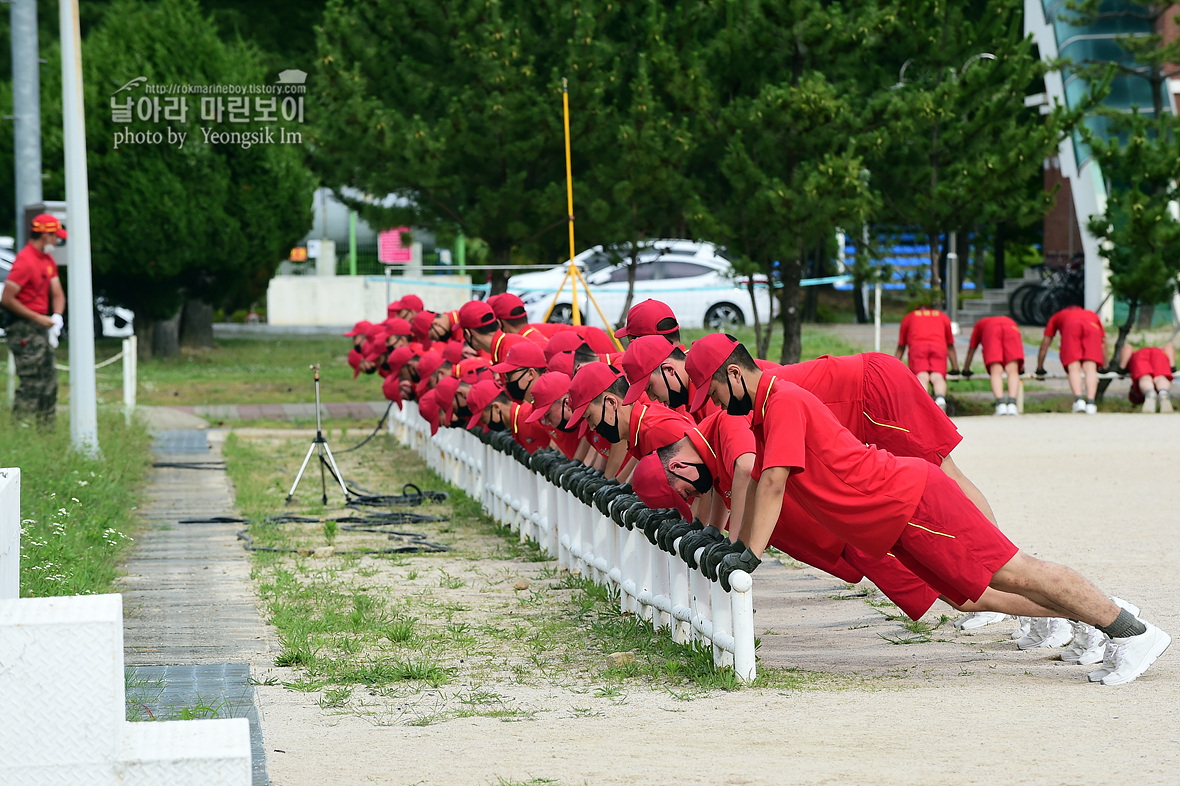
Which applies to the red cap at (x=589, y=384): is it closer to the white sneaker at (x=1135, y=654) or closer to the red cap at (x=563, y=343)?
the red cap at (x=563, y=343)

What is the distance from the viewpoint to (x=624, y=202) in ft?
69.3

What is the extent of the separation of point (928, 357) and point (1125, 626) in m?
11.6

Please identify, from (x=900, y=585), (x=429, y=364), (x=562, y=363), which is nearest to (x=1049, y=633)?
(x=900, y=585)

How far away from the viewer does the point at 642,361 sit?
6707 millimetres

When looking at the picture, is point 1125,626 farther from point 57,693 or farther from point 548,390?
point 57,693

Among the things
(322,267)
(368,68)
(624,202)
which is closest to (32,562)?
(624,202)

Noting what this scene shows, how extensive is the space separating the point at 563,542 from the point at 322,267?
37.2 m

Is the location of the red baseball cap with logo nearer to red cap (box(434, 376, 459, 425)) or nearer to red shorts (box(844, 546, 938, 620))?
red shorts (box(844, 546, 938, 620))

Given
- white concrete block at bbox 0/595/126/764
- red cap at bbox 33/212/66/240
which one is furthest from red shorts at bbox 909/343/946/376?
white concrete block at bbox 0/595/126/764

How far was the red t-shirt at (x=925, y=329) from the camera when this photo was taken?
1742 centimetres

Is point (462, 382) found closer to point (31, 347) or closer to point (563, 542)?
point (563, 542)

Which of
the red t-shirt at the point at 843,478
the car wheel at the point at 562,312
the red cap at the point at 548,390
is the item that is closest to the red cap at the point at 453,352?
the red cap at the point at 548,390

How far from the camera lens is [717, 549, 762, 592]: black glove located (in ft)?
19.6

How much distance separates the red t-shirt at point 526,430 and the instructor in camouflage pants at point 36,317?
249 inches
